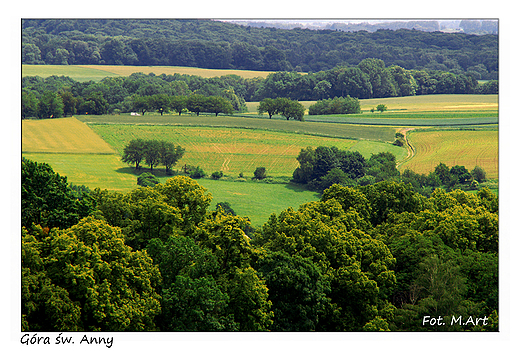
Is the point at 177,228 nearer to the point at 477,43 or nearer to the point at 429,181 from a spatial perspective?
the point at 429,181

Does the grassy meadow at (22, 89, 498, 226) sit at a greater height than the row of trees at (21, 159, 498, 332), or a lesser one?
greater

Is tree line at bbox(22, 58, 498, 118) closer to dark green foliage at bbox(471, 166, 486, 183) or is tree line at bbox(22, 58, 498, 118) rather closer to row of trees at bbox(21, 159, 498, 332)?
dark green foliage at bbox(471, 166, 486, 183)

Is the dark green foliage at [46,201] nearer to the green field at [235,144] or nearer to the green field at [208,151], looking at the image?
the green field at [208,151]

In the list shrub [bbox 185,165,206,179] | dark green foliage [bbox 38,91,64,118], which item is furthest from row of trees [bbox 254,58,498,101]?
dark green foliage [bbox 38,91,64,118]

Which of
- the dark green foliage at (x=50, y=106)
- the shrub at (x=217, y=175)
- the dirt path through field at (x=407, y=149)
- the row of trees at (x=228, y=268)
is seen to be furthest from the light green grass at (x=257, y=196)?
the row of trees at (x=228, y=268)

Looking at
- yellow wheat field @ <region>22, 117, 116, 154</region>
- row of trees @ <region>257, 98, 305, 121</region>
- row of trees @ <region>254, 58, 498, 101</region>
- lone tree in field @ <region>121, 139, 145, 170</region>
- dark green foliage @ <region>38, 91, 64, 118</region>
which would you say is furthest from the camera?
row of trees @ <region>254, 58, 498, 101</region>

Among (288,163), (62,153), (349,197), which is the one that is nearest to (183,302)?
(349,197)
